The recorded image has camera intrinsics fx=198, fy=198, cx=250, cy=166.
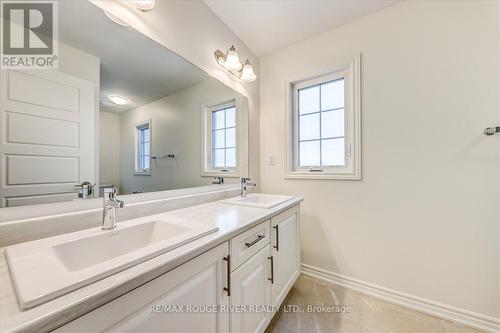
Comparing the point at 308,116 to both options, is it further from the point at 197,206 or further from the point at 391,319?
the point at 391,319

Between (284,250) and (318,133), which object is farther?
(318,133)

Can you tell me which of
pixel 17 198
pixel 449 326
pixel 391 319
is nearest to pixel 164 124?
pixel 17 198

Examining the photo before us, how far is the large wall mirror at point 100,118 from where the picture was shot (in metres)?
0.73

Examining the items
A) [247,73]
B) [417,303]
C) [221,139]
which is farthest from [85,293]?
[417,303]

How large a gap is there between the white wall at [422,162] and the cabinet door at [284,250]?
16.2 inches

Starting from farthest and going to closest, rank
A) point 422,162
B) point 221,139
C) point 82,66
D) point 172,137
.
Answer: point 221,139
point 422,162
point 172,137
point 82,66

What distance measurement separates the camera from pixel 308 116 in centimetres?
199

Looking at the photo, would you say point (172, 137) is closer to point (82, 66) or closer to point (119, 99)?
point (119, 99)

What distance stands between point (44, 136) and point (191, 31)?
1.11 metres

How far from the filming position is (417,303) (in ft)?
4.75

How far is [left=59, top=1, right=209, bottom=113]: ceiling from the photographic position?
2.80 feet

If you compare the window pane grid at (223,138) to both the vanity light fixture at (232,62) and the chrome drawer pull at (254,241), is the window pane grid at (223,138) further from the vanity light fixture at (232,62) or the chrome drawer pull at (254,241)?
the chrome drawer pull at (254,241)

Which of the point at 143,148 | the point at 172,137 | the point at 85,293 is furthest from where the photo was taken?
the point at 172,137

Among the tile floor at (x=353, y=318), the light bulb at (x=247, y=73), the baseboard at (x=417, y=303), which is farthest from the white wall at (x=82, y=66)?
the baseboard at (x=417, y=303)
